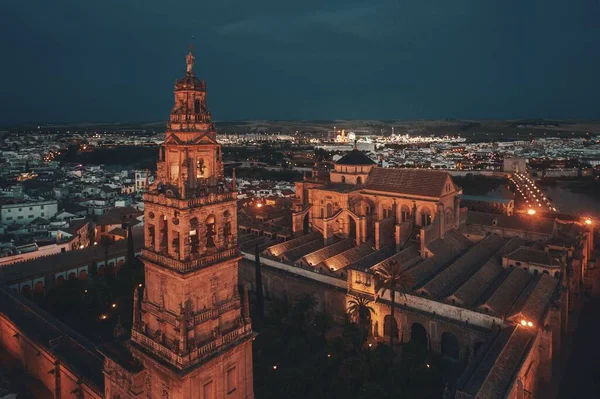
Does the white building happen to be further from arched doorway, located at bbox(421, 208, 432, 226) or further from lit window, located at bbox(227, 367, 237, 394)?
lit window, located at bbox(227, 367, 237, 394)

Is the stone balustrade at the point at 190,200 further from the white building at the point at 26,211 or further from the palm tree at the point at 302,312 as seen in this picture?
the white building at the point at 26,211

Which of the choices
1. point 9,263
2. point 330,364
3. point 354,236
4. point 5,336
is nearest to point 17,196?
point 9,263

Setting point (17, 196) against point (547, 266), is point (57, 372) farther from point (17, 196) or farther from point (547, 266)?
point (17, 196)

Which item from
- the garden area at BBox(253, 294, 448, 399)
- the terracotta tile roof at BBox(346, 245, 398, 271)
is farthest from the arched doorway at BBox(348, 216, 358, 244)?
the garden area at BBox(253, 294, 448, 399)

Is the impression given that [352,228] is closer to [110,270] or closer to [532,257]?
[532,257]

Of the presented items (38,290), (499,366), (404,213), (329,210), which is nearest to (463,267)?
(404,213)
